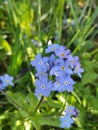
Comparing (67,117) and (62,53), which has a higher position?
(62,53)

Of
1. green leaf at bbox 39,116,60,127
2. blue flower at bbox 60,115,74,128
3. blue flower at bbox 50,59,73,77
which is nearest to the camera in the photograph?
blue flower at bbox 50,59,73,77

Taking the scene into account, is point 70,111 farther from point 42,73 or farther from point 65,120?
point 42,73

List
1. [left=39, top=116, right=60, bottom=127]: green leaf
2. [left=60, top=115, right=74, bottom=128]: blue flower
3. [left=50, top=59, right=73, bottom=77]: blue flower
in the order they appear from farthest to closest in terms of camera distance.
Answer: [left=39, top=116, right=60, bottom=127]: green leaf
[left=60, top=115, right=74, bottom=128]: blue flower
[left=50, top=59, right=73, bottom=77]: blue flower

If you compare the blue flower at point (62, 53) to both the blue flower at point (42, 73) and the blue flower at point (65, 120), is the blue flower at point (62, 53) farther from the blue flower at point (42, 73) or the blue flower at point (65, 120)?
the blue flower at point (65, 120)

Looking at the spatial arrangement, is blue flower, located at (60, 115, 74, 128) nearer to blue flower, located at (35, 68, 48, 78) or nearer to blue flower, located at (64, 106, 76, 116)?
blue flower, located at (64, 106, 76, 116)

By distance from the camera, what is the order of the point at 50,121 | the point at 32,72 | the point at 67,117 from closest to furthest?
the point at 67,117 → the point at 50,121 → the point at 32,72

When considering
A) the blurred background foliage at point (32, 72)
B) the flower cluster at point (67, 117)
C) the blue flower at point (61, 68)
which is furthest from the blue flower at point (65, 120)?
the blue flower at point (61, 68)

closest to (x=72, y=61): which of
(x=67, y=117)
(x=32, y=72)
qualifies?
(x=67, y=117)

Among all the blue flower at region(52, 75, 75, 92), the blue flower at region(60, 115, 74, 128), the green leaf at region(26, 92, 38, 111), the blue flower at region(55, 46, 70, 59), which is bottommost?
the blue flower at region(60, 115, 74, 128)

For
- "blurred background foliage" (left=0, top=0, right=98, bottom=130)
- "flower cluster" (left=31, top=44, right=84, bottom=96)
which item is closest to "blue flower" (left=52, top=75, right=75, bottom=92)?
"flower cluster" (left=31, top=44, right=84, bottom=96)

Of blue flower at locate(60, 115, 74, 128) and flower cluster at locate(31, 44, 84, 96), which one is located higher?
flower cluster at locate(31, 44, 84, 96)

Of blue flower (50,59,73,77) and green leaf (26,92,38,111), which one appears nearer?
blue flower (50,59,73,77)

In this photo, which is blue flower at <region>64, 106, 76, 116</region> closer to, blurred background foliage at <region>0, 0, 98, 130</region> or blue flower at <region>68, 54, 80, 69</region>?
blurred background foliage at <region>0, 0, 98, 130</region>
